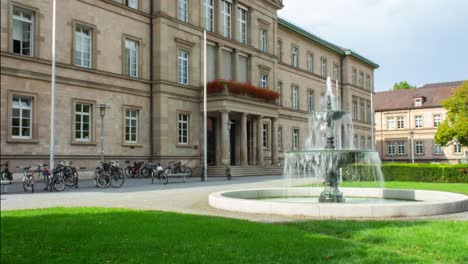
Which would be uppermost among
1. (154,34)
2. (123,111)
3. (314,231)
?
(154,34)

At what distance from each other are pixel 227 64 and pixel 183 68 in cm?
667

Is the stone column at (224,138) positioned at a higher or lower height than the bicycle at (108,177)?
higher

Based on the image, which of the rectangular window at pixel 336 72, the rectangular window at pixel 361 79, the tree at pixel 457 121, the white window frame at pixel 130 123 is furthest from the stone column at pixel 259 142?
the rectangular window at pixel 361 79

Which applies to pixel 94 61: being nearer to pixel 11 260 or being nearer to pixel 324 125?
pixel 324 125

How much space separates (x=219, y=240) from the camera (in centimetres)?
801

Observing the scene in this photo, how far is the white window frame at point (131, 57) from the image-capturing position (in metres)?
33.2

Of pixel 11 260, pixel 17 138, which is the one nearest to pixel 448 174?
pixel 17 138

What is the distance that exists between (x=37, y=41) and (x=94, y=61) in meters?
4.21

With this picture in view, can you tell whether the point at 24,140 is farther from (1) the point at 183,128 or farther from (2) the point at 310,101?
(2) the point at 310,101

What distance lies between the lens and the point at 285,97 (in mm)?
53500

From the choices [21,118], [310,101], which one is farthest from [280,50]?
[21,118]

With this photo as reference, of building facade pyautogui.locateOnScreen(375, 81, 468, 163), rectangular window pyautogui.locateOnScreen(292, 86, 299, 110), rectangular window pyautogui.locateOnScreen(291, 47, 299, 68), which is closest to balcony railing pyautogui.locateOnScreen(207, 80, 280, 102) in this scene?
rectangular window pyautogui.locateOnScreen(292, 86, 299, 110)

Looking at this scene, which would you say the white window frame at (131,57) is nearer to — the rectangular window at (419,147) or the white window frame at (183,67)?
the white window frame at (183,67)

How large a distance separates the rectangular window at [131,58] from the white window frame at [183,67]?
363 cm
